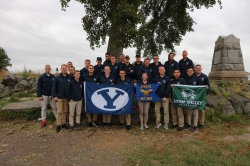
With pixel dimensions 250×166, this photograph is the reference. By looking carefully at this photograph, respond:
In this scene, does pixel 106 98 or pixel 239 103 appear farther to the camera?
pixel 239 103

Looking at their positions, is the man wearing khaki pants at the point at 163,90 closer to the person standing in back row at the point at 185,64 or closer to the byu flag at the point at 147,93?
the byu flag at the point at 147,93

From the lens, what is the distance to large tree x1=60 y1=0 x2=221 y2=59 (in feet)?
21.5

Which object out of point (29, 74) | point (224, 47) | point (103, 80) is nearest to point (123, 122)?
point (103, 80)

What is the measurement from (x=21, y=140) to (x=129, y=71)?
4.20m

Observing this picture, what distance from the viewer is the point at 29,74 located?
13891mm

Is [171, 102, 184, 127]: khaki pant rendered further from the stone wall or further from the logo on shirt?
the stone wall

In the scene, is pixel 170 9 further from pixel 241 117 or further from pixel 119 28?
pixel 241 117

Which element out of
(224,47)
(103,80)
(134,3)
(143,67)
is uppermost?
(134,3)

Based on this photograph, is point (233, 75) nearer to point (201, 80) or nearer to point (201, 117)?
point (201, 80)

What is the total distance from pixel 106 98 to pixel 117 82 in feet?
2.31

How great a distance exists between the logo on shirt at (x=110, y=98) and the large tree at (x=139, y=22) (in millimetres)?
1756

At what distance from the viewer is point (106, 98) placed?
6426 mm

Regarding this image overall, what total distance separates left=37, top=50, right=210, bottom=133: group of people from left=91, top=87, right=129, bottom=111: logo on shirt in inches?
13.4

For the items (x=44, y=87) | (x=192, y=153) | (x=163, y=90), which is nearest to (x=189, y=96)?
(x=163, y=90)
